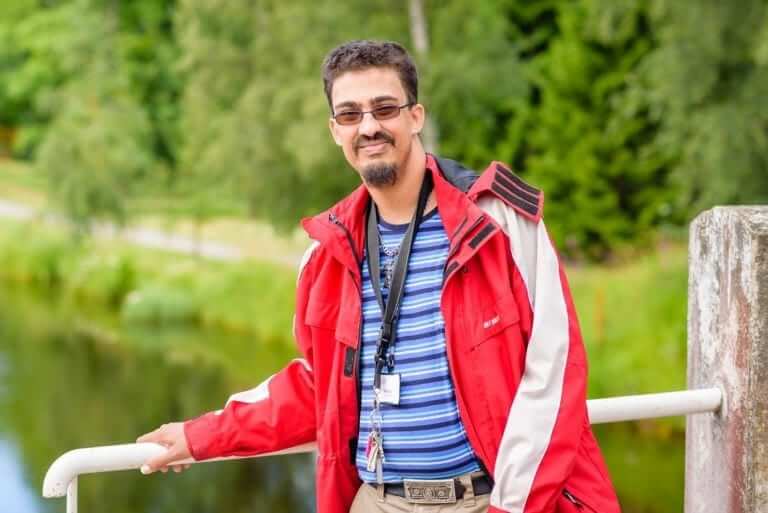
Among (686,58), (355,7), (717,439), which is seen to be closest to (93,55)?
(355,7)

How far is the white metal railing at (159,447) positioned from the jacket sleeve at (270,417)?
0.11 feet

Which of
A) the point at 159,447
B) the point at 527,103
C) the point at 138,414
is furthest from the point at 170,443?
the point at 527,103

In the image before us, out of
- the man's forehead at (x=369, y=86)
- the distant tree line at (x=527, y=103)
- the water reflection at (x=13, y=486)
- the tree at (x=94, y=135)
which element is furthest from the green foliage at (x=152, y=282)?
the man's forehead at (x=369, y=86)

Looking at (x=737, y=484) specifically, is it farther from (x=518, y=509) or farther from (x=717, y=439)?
(x=518, y=509)

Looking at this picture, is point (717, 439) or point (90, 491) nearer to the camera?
point (717, 439)

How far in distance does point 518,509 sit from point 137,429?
37.7 ft

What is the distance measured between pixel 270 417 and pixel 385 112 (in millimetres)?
610

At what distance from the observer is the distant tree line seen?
974 centimetres

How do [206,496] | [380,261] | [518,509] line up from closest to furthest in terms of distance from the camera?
[518,509]
[380,261]
[206,496]

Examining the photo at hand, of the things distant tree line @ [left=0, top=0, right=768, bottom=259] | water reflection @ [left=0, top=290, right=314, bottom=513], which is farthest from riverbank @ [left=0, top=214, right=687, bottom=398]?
distant tree line @ [left=0, top=0, right=768, bottom=259]

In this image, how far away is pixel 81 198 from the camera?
18469 millimetres

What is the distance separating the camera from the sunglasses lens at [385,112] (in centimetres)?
212

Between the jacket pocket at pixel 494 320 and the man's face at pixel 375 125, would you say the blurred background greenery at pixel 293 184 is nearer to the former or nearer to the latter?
the man's face at pixel 375 125

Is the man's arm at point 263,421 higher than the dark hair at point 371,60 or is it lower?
lower
